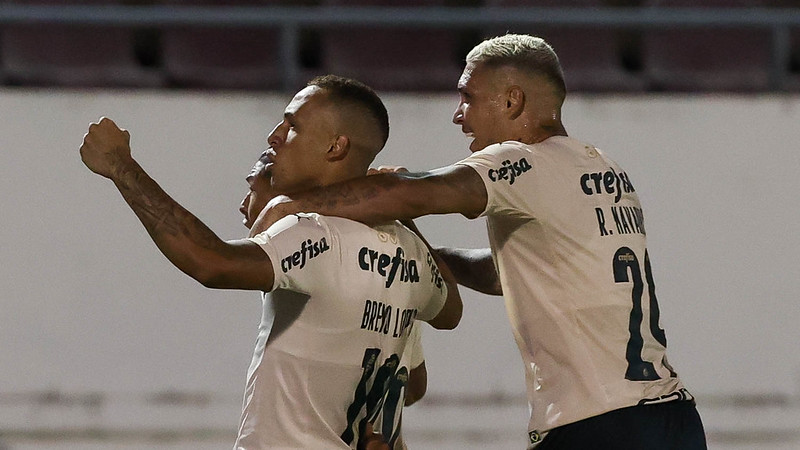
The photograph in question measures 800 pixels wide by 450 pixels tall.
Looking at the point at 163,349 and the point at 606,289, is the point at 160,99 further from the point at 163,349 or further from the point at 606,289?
the point at 606,289

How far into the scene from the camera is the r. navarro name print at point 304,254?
2.07 meters

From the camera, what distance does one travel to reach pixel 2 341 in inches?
174

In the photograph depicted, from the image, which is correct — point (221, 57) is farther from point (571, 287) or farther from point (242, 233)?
point (571, 287)

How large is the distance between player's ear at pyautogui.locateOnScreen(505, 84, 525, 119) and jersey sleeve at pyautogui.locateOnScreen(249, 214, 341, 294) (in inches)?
23.6

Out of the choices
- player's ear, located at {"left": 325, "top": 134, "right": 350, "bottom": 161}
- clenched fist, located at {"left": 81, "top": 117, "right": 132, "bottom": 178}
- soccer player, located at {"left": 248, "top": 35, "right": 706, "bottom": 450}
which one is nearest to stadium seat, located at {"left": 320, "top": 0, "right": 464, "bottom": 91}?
soccer player, located at {"left": 248, "top": 35, "right": 706, "bottom": 450}

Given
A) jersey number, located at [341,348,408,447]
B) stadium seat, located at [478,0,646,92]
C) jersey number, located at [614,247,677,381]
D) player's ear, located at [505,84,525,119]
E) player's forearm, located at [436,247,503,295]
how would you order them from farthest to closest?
stadium seat, located at [478,0,646,92] → player's forearm, located at [436,247,503,295] → player's ear, located at [505,84,525,119] → jersey number, located at [614,247,677,381] → jersey number, located at [341,348,408,447]

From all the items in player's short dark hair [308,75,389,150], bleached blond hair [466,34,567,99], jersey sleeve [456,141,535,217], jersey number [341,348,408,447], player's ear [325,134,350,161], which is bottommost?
jersey number [341,348,408,447]

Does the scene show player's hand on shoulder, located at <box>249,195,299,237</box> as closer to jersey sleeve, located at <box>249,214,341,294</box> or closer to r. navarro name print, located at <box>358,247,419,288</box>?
jersey sleeve, located at <box>249,214,341,294</box>

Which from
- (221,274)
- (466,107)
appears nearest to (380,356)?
(221,274)

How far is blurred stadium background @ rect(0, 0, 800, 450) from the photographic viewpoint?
4465mm

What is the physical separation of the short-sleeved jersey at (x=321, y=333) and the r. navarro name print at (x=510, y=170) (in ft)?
0.89

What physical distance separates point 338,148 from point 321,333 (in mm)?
392

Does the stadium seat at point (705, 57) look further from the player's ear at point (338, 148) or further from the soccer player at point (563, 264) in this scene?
the player's ear at point (338, 148)

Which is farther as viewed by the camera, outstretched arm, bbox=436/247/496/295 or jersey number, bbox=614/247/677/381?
outstretched arm, bbox=436/247/496/295
